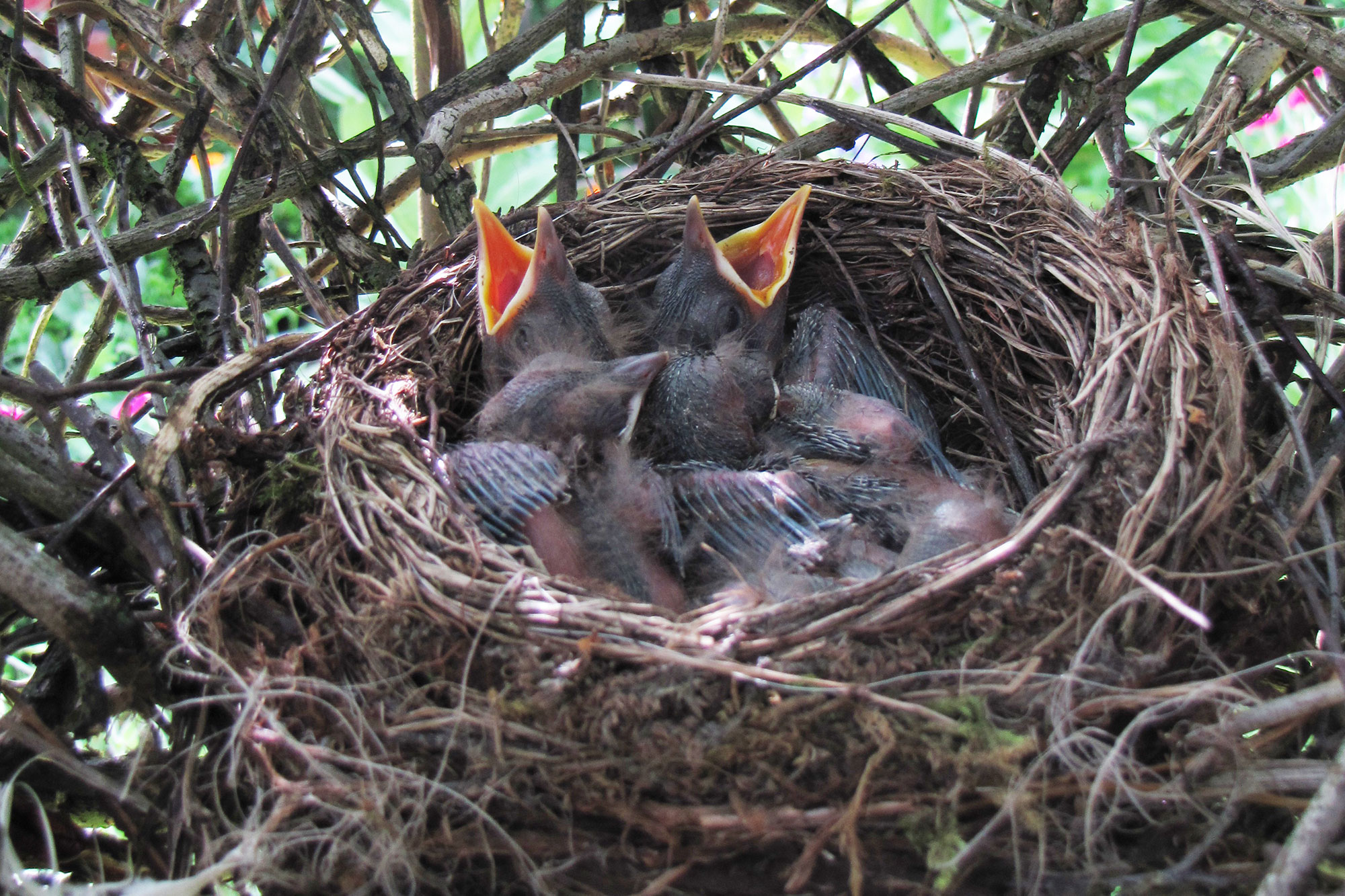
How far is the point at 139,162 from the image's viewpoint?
1408 millimetres

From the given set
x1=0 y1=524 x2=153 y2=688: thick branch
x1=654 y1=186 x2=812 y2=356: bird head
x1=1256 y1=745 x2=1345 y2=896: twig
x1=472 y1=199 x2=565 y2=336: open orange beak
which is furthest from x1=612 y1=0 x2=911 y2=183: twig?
x1=1256 y1=745 x2=1345 y2=896: twig

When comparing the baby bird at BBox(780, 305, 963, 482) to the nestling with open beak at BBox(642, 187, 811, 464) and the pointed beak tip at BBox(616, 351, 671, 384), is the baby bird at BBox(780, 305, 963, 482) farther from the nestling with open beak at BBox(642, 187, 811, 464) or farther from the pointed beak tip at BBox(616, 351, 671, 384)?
the pointed beak tip at BBox(616, 351, 671, 384)

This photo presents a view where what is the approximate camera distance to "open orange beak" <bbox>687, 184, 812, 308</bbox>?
1.51m

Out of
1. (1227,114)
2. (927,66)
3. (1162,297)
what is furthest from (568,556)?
(927,66)

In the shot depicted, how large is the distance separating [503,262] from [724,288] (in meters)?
0.34

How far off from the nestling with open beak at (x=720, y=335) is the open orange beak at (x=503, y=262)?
0.21m

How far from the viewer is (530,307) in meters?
1.42

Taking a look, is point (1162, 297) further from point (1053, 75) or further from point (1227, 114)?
point (1053, 75)

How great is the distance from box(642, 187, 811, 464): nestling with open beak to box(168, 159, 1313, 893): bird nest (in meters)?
0.36

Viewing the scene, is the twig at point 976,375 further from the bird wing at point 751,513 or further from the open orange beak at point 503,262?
the open orange beak at point 503,262

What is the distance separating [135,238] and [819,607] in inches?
40.0

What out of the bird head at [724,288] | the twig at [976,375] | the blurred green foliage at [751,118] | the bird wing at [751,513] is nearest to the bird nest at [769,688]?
the twig at [976,375]

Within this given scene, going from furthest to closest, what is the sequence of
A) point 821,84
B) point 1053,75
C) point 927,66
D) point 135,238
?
point 821,84, point 927,66, point 1053,75, point 135,238

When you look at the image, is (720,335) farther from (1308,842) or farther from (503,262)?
(1308,842)
